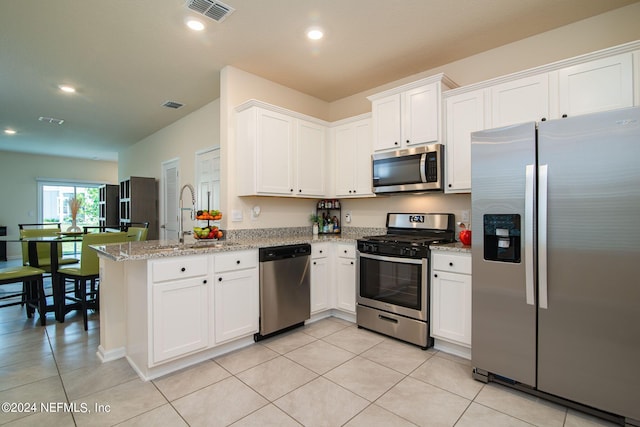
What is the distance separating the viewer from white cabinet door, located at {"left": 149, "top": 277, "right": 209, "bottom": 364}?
2.26m

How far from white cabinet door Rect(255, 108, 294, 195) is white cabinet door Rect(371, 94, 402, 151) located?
0.95 metres

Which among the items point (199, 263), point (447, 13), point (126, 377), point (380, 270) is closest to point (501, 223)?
point (380, 270)

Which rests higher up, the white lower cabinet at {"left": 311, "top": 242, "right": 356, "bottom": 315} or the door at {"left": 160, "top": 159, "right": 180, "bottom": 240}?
the door at {"left": 160, "top": 159, "right": 180, "bottom": 240}

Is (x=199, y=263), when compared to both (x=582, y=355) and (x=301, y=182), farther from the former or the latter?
(x=582, y=355)

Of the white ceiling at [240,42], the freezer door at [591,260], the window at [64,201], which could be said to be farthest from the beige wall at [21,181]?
the freezer door at [591,260]

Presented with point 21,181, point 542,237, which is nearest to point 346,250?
point 542,237

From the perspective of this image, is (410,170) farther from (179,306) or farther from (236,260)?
(179,306)

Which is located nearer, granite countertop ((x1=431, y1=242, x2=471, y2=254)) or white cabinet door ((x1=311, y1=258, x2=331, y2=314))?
granite countertop ((x1=431, y1=242, x2=471, y2=254))

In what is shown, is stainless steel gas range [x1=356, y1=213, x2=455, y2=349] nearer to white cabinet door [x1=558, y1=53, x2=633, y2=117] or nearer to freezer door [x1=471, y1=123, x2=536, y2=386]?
freezer door [x1=471, y1=123, x2=536, y2=386]

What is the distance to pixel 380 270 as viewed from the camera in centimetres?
306

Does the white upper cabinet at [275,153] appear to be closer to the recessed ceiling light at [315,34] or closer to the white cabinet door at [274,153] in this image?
the white cabinet door at [274,153]

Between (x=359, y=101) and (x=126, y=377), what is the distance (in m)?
3.83

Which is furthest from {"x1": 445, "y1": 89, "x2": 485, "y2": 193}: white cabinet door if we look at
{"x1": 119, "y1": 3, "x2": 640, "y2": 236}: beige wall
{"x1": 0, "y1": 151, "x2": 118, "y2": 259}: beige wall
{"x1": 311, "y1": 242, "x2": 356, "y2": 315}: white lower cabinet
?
{"x1": 0, "y1": 151, "x2": 118, "y2": 259}: beige wall

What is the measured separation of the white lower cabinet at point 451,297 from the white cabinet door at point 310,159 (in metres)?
1.65
